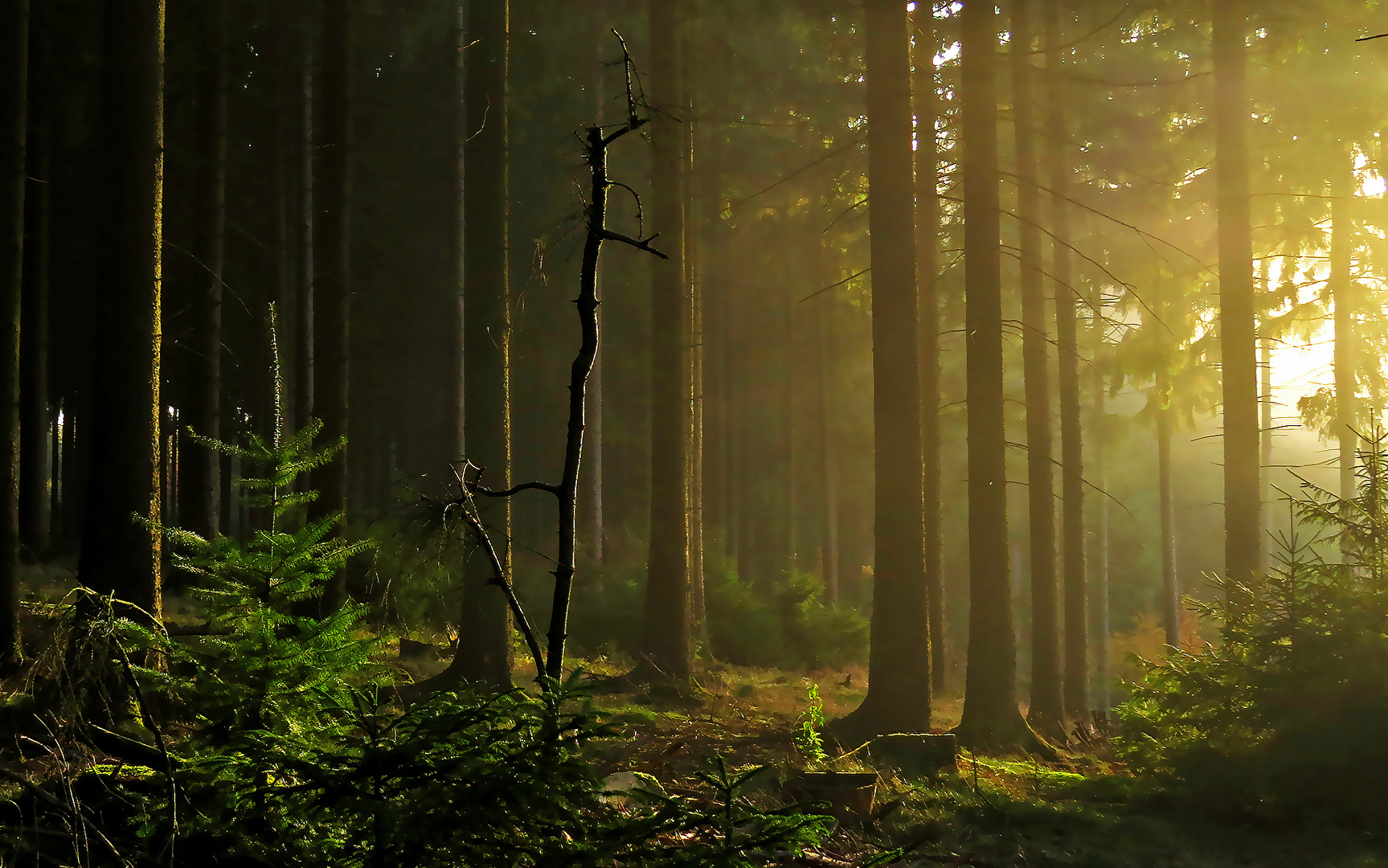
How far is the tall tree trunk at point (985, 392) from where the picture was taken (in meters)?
13.0

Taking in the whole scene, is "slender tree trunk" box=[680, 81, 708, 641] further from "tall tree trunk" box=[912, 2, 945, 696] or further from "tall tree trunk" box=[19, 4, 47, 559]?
"tall tree trunk" box=[19, 4, 47, 559]

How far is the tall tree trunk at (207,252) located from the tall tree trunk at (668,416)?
23.2ft

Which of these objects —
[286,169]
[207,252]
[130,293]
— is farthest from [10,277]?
[286,169]

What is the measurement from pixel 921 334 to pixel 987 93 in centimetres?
603

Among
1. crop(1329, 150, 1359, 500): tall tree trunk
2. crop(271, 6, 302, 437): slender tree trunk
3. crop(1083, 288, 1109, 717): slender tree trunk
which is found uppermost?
crop(271, 6, 302, 437): slender tree trunk

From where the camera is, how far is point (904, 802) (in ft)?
25.5

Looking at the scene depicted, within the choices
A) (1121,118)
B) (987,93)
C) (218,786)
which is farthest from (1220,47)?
(218,786)

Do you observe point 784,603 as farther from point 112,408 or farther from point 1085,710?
point 112,408

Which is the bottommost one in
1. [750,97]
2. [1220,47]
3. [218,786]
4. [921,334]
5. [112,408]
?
[218,786]

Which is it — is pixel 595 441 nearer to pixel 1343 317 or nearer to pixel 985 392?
pixel 985 392

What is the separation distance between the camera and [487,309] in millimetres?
11461

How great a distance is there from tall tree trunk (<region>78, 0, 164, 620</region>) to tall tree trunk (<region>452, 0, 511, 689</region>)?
3.61 metres

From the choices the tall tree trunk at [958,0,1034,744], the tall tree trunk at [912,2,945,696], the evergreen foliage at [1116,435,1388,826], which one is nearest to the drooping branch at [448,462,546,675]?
the evergreen foliage at [1116,435,1388,826]

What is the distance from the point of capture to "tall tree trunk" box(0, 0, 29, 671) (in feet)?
28.5
